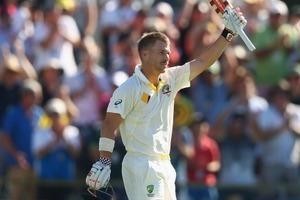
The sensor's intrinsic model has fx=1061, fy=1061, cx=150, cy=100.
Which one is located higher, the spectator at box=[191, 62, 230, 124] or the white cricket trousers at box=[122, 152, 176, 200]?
the spectator at box=[191, 62, 230, 124]

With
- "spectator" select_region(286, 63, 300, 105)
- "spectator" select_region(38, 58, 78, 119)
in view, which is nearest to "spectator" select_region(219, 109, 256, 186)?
"spectator" select_region(286, 63, 300, 105)

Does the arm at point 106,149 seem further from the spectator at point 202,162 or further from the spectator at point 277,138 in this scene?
the spectator at point 277,138

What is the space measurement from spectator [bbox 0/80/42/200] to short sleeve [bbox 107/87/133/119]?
5.10 meters

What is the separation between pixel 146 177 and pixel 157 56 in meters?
1.22

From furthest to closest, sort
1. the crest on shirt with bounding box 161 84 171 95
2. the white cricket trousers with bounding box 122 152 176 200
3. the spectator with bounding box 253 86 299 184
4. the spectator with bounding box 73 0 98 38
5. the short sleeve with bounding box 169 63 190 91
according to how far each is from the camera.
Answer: the spectator with bounding box 73 0 98 38
the spectator with bounding box 253 86 299 184
the short sleeve with bounding box 169 63 190 91
the crest on shirt with bounding box 161 84 171 95
the white cricket trousers with bounding box 122 152 176 200

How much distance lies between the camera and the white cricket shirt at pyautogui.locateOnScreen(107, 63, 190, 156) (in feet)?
34.7

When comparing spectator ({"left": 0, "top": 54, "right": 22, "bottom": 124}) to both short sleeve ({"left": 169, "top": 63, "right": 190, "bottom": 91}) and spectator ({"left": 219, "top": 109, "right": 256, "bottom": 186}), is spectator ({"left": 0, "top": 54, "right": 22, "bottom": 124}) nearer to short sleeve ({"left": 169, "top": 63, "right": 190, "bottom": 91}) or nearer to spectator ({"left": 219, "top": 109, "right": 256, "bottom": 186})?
spectator ({"left": 219, "top": 109, "right": 256, "bottom": 186})

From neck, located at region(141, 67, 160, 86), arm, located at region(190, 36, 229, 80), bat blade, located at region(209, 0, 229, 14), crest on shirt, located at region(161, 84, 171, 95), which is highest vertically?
bat blade, located at region(209, 0, 229, 14)

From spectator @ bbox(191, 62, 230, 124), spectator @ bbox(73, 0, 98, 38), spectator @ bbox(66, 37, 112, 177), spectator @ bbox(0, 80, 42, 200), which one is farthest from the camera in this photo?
spectator @ bbox(73, 0, 98, 38)

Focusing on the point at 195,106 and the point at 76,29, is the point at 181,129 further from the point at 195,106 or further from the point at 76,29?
the point at 76,29

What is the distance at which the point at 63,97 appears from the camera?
15.9 m

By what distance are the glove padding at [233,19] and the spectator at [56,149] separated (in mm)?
5196

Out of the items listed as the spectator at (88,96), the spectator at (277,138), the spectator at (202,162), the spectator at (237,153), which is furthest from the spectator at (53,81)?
the spectator at (277,138)

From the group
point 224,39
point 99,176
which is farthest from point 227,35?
point 99,176
